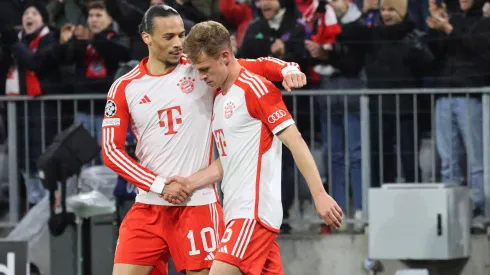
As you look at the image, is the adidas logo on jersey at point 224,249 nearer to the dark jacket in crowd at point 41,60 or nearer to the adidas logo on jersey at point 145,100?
the adidas logo on jersey at point 145,100

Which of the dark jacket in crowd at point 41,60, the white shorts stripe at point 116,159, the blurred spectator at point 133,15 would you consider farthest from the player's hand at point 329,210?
the dark jacket in crowd at point 41,60

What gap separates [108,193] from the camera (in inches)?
385

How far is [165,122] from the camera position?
6492 millimetres

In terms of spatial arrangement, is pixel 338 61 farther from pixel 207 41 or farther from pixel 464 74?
pixel 207 41

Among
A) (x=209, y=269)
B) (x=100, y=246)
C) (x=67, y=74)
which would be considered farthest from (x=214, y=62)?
(x=67, y=74)

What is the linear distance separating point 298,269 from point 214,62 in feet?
13.5

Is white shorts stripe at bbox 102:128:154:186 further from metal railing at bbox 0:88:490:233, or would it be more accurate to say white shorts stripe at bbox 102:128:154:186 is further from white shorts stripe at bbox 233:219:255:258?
metal railing at bbox 0:88:490:233

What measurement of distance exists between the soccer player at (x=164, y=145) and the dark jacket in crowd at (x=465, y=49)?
3.44m

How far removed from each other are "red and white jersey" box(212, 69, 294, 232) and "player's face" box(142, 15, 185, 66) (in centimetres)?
61

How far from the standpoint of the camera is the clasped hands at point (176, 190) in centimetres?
636

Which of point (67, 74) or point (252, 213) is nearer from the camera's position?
point (252, 213)

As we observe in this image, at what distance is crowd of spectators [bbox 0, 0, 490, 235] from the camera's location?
938cm

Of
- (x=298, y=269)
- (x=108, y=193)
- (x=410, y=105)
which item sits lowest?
(x=298, y=269)

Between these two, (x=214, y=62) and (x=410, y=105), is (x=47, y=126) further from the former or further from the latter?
(x=214, y=62)
